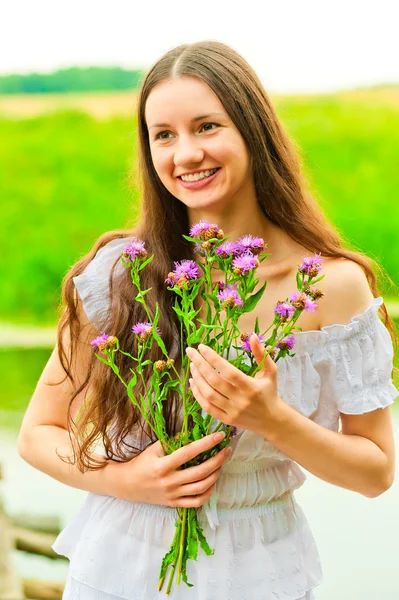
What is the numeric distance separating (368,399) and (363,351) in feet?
0.23

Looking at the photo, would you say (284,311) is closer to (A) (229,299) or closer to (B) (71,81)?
(A) (229,299)

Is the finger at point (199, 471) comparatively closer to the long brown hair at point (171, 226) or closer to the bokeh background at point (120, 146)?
the long brown hair at point (171, 226)

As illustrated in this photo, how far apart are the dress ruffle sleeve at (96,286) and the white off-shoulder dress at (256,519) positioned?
0.87ft

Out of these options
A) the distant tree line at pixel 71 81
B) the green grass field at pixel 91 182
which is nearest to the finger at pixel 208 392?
the green grass field at pixel 91 182

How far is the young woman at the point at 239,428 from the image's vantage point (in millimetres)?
1122

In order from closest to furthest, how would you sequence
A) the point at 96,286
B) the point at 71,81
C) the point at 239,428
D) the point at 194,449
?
1. the point at 194,449
2. the point at 239,428
3. the point at 96,286
4. the point at 71,81

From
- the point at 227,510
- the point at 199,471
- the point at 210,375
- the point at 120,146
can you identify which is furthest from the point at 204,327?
the point at 120,146

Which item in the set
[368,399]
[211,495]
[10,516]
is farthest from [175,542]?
[10,516]

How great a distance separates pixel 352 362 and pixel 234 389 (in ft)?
0.90

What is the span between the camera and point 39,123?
3672 mm

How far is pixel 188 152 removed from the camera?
43.9 inches

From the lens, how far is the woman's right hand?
1.03 metres

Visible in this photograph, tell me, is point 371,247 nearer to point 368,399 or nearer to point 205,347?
point 368,399

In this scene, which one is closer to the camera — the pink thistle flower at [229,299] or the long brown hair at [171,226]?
the pink thistle flower at [229,299]
